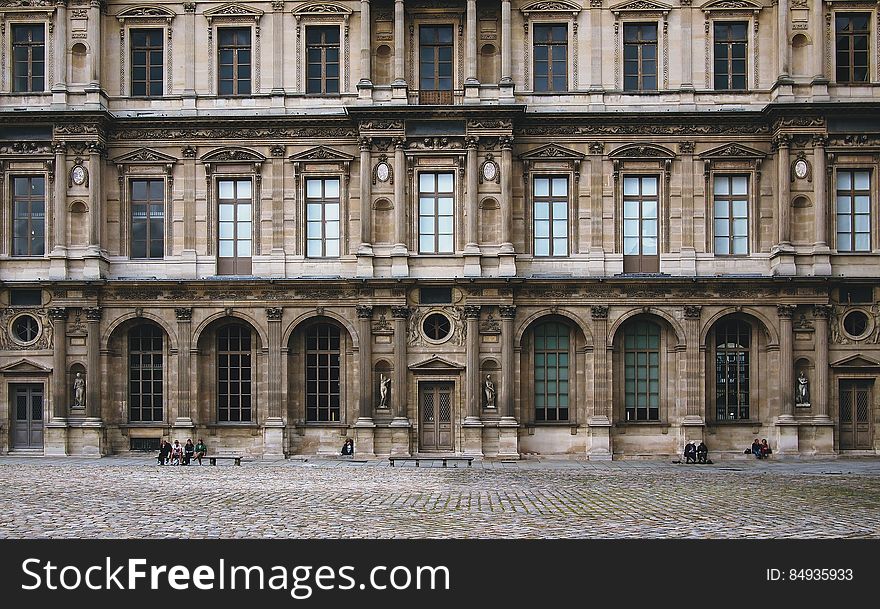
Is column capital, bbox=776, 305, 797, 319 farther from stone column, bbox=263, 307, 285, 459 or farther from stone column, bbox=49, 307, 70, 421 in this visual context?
stone column, bbox=49, 307, 70, 421

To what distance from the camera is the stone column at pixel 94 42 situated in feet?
126

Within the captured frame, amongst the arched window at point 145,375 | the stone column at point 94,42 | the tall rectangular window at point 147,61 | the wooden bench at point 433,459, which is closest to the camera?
the wooden bench at point 433,459

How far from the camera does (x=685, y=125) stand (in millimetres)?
38531

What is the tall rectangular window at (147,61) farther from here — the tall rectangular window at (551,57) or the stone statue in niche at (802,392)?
the stone statue in niche at (802,392)

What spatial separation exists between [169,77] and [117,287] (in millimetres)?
8459

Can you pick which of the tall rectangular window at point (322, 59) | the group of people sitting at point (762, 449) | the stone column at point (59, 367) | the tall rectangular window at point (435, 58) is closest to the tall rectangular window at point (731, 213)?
the group of people sitting at point (762, 449)

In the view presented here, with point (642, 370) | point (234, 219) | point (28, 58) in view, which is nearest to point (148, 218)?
point (234, 219)

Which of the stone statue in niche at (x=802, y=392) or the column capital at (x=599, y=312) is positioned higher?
the column capital at (x=599, y=312)

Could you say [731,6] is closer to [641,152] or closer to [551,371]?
[641,152]

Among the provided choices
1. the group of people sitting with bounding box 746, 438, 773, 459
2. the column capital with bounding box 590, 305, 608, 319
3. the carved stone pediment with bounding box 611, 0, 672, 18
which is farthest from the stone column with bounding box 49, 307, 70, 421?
the group of people sitting with bounding box 746, 438, 773, 459

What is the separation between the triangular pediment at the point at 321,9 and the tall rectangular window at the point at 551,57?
24.8 ft

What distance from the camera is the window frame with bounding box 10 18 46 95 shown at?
39.0m

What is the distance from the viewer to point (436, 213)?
38.8m

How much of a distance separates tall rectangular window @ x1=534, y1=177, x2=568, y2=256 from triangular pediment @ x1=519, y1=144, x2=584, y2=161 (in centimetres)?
82
